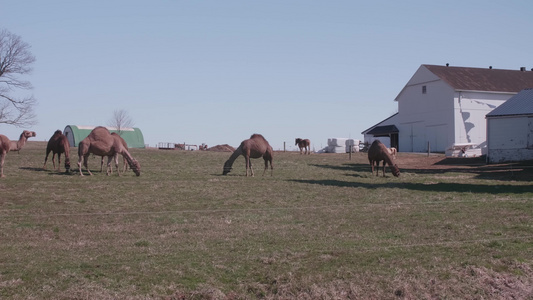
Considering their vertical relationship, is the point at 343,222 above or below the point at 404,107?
below

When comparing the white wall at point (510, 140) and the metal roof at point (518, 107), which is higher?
the metal roof at point (518, 107)

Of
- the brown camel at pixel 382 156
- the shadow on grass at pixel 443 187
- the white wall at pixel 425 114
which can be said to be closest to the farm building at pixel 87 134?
the white wall at pixel 425 114

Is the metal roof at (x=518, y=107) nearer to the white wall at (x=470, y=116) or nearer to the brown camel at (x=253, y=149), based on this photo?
the white wall at (x=470, y=116)

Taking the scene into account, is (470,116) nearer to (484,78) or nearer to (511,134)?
(484,78)

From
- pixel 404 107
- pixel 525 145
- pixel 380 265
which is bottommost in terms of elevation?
pixel 380 265

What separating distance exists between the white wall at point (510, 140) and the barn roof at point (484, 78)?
15.5m

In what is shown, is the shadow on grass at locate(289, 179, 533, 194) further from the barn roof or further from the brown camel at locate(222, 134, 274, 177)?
the barn roof

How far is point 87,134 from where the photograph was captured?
5919 centimetres

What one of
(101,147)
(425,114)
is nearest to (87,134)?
(101,147)

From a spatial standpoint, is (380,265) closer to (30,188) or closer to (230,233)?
(230,233)

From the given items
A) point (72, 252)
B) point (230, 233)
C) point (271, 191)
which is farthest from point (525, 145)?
point (72, 252)

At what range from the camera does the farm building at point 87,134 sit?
58.1 metres

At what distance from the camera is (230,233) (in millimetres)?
13586

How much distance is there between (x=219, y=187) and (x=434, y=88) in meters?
43.6
